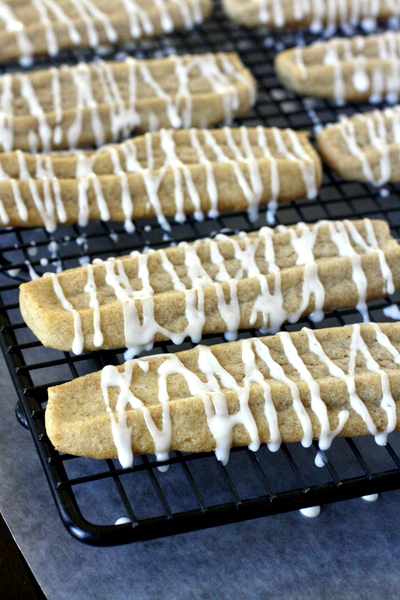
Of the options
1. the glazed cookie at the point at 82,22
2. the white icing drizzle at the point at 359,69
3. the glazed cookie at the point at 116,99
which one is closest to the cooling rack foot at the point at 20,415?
the glazed cookie at the point at 116,99

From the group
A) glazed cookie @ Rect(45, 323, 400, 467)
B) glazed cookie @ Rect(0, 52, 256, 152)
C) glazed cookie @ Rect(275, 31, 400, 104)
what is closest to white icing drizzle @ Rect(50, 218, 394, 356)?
glazed cookie @ Rect(45, 323, 400, 467)

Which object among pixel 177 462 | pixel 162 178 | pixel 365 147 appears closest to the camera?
pixel 177 462

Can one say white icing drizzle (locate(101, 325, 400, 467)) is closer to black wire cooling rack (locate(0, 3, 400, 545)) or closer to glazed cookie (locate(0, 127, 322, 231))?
Result: black wire cooling rack (locate(0, 3, 400, 545))

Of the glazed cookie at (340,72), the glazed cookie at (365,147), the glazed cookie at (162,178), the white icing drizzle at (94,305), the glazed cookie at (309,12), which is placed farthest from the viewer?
the glazed cookie at (309,12)

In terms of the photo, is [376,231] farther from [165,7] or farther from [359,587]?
[165,7]

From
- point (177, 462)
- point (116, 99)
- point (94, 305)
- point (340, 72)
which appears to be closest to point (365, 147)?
point (340, 72)

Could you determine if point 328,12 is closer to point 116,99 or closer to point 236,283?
point 116,99

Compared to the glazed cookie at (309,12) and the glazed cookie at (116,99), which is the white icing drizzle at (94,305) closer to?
the glazed cookie at (116,99)
